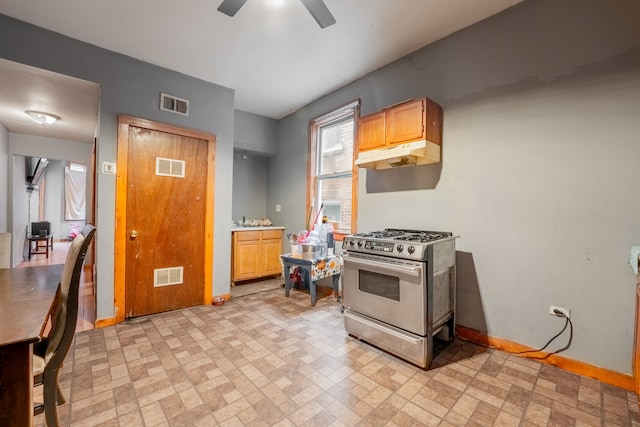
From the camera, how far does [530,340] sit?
2141 millimetres

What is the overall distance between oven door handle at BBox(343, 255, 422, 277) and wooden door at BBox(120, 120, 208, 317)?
1.97m

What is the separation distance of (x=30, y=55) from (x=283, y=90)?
248 cm

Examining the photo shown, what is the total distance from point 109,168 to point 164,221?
29.1 inches

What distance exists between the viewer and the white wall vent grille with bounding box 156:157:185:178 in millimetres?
3039

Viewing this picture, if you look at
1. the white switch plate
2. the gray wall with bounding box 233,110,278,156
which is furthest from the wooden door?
the gray wall with bounding box 233,110,278,156

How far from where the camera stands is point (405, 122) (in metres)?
2.57

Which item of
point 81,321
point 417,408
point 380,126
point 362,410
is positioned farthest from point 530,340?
point 81,321

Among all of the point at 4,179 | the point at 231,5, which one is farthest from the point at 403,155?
the point at 4,179

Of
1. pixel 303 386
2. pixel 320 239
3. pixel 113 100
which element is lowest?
pixel 303 386

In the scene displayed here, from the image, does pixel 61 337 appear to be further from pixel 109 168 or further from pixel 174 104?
pixel 174 104

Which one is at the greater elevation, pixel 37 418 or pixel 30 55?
pixel 30 55

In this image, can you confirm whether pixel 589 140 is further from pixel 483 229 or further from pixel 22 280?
pixel 22 280

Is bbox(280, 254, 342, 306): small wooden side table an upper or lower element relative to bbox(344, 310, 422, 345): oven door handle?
upper

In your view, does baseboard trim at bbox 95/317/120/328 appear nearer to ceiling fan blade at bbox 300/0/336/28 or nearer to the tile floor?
the tile floor
